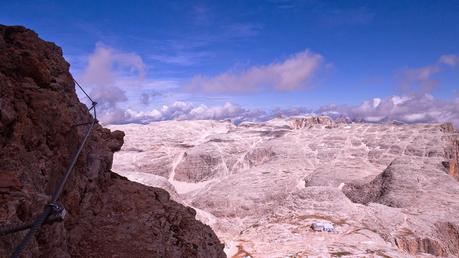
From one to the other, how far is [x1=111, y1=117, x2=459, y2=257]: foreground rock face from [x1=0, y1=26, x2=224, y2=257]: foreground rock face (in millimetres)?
24552

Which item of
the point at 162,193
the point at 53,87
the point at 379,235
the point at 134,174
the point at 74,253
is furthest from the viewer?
the point at 134,174

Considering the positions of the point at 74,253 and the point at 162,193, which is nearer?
the point at 74,253

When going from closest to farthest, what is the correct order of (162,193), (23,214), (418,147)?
(23,214) < (162,193) < (418,147)

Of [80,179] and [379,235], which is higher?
[80,179]

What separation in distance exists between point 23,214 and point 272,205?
2098 inches

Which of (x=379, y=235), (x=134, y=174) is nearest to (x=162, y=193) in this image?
(x=379, y=235)

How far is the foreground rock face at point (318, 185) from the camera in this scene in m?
43.3

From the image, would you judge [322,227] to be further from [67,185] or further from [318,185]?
[67,185]

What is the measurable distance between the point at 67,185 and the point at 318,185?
197 feet

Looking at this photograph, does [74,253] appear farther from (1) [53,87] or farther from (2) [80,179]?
(1) [53,87]

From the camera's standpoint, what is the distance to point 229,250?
3962cm

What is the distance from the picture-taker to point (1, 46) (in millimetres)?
12195

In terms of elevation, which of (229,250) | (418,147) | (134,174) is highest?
(418,147)

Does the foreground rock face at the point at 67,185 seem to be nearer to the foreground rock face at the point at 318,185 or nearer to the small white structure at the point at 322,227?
the foreground rock face at the point at 318,185
